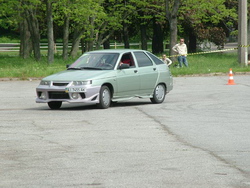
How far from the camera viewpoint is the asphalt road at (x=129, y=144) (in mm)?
8438

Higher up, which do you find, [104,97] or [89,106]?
[104,97]

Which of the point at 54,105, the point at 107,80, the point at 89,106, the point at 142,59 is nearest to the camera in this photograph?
the point at 107,80

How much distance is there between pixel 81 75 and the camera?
1728 centimetres

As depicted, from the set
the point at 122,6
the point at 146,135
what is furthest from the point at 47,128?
the point at 122,6

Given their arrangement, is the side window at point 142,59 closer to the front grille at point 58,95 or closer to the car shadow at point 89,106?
the car shadow at point 89,106

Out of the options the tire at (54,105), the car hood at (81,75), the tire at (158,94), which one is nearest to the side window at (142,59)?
the tire at (158,94)

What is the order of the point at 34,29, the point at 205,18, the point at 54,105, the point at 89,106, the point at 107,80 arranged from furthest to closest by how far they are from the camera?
the point at 205,18 < the point at 34,29 < the point at 89,106 < the point at 54,105 < the point at 107,80

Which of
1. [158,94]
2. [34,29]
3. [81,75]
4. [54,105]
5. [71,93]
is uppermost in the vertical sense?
[34,29]

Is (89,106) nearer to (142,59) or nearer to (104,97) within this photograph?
(104,97)

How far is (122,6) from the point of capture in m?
50.3

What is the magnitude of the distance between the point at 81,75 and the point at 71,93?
1.91ft

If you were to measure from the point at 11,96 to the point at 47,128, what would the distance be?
8.91 m

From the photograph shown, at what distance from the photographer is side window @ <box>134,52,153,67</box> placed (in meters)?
19.0

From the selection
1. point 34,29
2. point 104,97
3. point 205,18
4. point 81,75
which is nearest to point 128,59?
point 104,97
